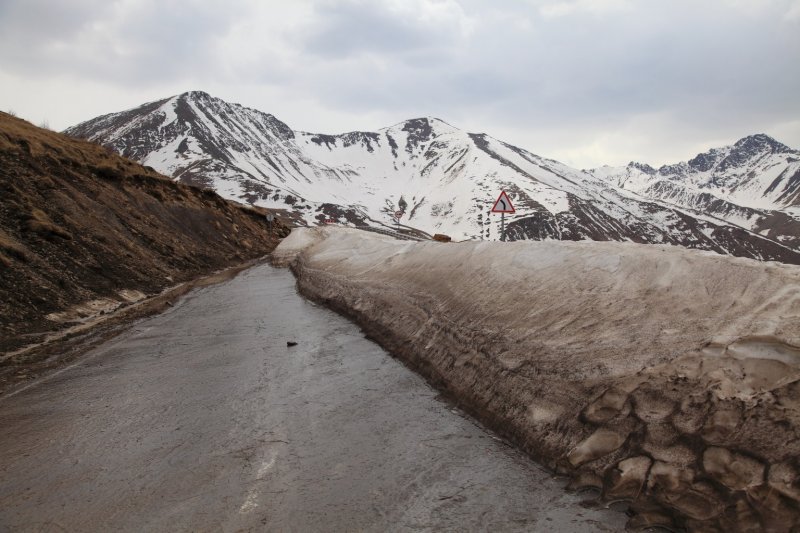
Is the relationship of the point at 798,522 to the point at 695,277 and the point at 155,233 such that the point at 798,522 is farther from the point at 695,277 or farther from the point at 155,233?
the point at 155,233

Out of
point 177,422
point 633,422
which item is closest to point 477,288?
point 633,422

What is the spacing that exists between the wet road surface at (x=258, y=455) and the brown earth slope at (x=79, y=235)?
379cm

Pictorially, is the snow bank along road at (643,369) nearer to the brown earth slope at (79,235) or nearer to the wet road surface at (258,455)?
the wet road surface at (258,455)

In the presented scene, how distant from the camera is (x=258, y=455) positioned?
6.13 m

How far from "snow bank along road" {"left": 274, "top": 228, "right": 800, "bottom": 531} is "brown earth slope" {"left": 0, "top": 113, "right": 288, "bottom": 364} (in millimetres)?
9506

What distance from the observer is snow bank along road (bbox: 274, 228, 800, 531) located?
4.61 m

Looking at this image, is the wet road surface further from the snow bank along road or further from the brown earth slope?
the brown earth slope

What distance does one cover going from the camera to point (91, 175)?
25.4 m

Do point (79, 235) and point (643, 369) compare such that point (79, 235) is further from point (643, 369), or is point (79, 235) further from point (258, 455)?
point (643, 369)

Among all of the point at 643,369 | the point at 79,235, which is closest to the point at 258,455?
the point at 643,369

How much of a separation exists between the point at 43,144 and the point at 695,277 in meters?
27.4

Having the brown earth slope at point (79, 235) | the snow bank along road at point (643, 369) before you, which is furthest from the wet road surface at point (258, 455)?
the brown earth slope at point (79, 235)

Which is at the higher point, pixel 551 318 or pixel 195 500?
pixel 551 318

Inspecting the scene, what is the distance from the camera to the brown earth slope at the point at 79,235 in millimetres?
12781
